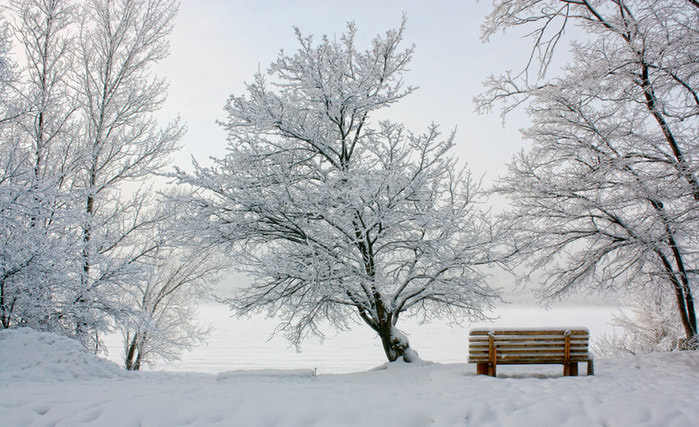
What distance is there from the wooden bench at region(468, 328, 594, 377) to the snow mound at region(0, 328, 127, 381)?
7178 millimetres

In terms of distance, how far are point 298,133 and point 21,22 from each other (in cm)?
928

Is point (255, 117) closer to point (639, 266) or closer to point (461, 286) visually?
point (461, 286)

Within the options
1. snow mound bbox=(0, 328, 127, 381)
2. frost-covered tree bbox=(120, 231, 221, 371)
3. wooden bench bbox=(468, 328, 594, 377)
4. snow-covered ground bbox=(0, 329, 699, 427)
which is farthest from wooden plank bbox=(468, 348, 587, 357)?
frost-covered tree bbox=(120, 231, 221, 371)

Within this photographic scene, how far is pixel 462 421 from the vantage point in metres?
4.25

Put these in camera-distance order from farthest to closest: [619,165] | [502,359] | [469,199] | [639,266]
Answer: [469,199] < [639,266] < [619,165] < [502,359]

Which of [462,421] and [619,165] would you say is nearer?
[462,421]

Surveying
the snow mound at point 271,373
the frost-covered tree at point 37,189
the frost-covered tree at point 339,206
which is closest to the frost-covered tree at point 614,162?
the frost-covered tree at point 339,206

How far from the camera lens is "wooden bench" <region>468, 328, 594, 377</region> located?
273 inches

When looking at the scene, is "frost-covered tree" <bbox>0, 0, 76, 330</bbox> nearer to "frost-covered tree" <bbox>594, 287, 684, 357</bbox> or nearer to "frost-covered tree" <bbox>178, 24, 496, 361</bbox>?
"frost-covered tree" <bbox>178, 24, 496, 361</bbox>

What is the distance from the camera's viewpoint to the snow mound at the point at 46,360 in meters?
7.19

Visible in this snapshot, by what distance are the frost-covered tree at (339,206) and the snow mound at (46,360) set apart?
3.06m

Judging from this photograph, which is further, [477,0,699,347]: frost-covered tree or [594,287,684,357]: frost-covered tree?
[594,287,684,357]: frost-covered tree

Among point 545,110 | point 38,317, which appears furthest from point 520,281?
point 38,317

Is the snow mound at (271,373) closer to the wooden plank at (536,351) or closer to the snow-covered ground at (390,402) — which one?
the snow-covered ground at (390,402)
